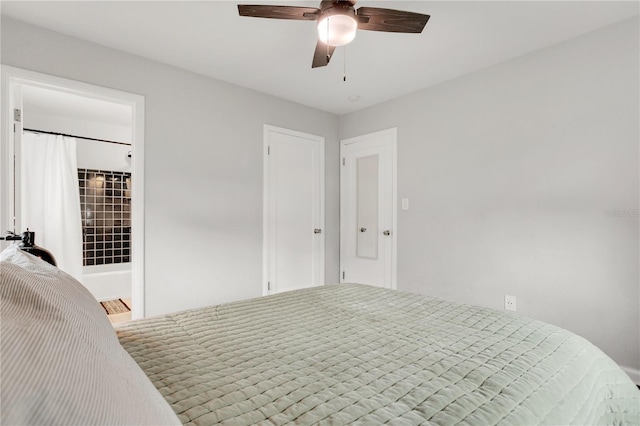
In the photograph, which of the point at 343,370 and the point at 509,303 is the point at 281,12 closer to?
the point at 343,370

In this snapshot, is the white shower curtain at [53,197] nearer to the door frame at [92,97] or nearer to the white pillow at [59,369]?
the door frame at [92,97]

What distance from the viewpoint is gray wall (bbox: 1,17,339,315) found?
245 centimetres

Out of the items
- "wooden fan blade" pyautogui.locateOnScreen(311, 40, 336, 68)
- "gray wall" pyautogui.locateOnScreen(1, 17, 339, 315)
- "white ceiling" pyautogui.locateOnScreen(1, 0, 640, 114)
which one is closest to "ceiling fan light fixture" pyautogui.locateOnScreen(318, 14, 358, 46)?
"wooden fan blade" pyautogui.locateOnScreen(311, 40, 336, 68)

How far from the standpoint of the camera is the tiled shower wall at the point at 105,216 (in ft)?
14.9

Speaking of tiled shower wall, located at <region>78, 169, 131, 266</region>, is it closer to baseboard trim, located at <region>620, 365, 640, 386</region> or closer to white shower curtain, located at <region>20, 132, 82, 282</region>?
white shower curtain, located at <region>20, 132, 82, 282</region>

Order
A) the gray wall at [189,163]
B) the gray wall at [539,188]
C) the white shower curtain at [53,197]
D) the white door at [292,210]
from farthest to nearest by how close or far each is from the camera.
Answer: the white shower curtain at [53,197]
the white door at [292,210]
the gray wall at [189,163]
the gray wall at [539,188]

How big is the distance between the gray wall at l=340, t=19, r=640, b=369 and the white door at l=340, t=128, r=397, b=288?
0.23 meters

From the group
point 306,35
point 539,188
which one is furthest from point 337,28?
point 539,188

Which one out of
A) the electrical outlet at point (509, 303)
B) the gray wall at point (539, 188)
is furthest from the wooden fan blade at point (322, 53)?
the electrical outlet at point (509, 303)

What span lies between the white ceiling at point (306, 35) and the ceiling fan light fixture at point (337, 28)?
373mm

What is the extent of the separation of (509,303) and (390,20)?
2.38 meters

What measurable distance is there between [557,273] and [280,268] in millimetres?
2581

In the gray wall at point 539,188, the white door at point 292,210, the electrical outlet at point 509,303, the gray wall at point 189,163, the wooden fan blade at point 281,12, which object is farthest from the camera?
the white door at point 292,210

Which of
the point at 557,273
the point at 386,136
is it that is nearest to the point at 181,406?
the point at 557,273
